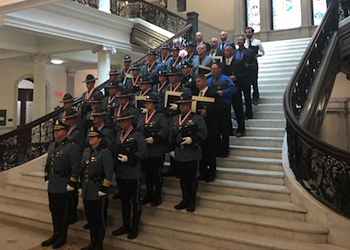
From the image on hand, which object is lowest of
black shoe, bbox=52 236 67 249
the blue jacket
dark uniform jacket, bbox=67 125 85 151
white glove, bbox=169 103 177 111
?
black shoe, bbox=52 236 67 249

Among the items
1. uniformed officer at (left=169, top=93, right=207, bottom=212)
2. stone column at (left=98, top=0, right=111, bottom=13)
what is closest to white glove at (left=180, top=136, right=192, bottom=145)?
uniformed officer at (left=169, top=93, right=207, bottom=212)

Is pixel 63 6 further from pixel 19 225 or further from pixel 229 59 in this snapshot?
pixel 19 225

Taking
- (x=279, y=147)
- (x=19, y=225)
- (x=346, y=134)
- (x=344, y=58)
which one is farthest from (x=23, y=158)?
(x=346, y=134)

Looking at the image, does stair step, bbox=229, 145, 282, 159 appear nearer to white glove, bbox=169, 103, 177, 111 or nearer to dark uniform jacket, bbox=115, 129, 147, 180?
white glove, bbox=169, 103, 177, 111

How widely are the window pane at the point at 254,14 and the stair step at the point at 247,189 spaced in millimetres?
11712

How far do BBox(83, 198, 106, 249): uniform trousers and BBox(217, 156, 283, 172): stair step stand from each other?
2134 mm

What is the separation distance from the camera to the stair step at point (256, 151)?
16.5ft

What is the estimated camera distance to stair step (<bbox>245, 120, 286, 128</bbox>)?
18.9 ft

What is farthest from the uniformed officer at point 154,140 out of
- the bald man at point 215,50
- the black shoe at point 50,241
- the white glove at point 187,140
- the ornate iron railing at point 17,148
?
the ornate iron railing at point 17,148

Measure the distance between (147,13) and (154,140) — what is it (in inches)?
308

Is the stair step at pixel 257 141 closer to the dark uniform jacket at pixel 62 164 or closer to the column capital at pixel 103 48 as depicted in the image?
the dark uniform jacket at pixel 62 164

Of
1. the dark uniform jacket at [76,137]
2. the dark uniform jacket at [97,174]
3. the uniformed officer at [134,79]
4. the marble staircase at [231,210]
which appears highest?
the uniformed officer at [134,79]

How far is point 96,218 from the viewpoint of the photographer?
146 inches

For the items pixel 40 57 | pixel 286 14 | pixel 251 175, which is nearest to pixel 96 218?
pixel 251 175
